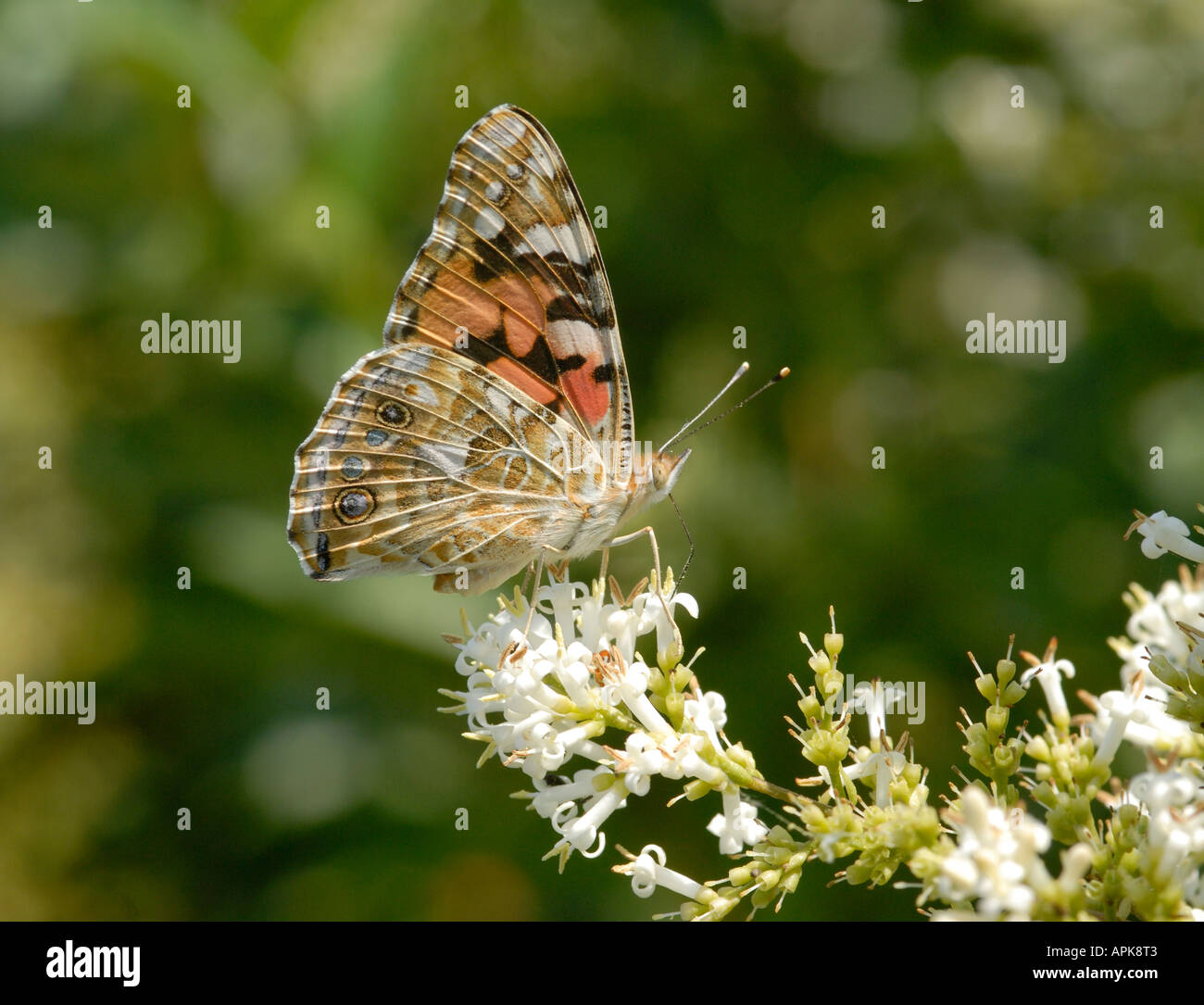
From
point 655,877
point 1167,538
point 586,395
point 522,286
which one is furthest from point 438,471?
point 1167,538

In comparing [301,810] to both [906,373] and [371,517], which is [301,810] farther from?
[906,373]

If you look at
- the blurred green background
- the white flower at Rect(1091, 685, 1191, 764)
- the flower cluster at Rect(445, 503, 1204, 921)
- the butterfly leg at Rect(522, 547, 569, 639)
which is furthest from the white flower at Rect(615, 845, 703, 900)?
the blurred green background

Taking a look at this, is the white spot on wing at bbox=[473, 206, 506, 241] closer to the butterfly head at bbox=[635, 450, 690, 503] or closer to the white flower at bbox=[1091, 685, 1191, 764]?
the butterfly head at bbox=[635, 450, 690, 503]

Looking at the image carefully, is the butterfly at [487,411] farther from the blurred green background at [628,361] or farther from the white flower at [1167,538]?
the white flower at [1167,538]

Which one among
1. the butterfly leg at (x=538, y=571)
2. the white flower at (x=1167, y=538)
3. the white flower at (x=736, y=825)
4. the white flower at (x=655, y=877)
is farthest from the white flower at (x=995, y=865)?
the butterfly leg at (x=538, y=571)

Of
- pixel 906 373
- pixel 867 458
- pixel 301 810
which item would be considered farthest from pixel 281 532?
pixel 906 373
